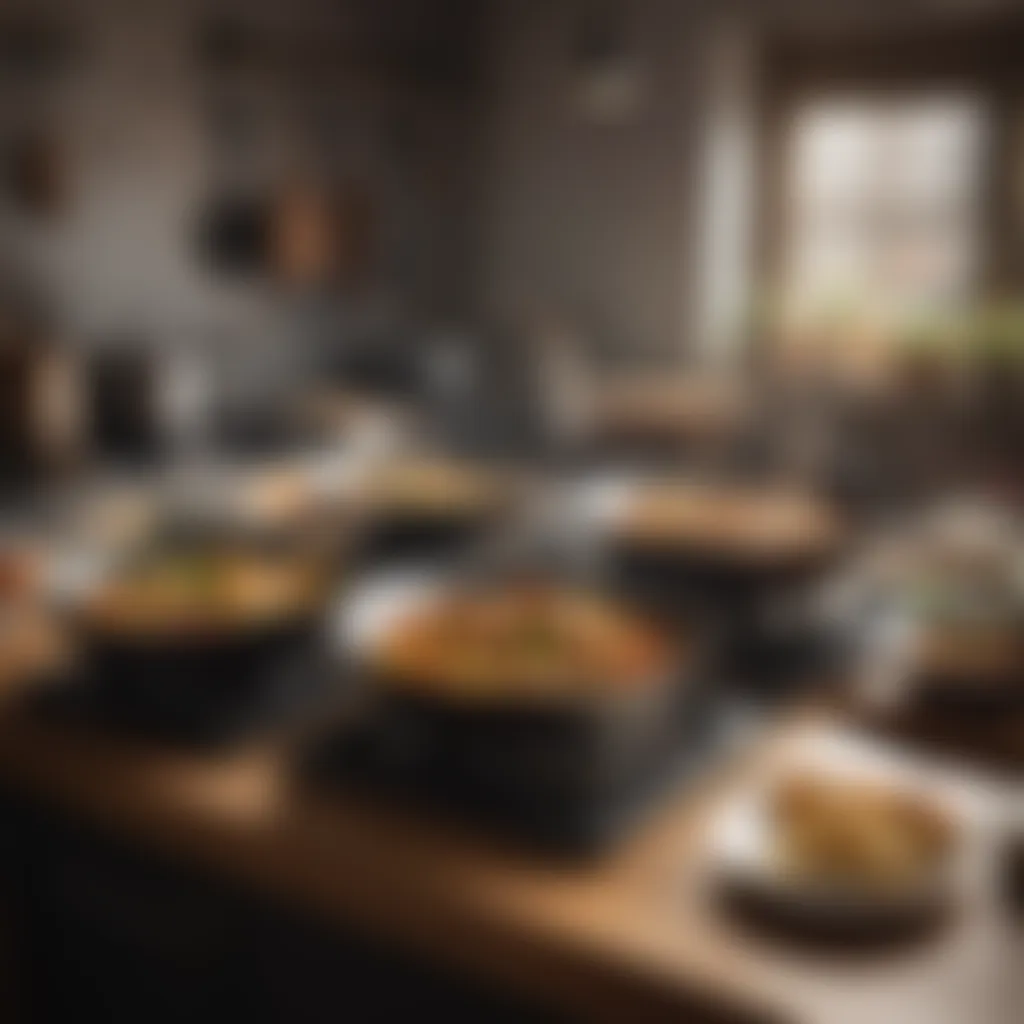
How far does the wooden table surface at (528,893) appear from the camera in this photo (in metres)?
0.56

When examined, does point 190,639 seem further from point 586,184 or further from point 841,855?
point 586,184

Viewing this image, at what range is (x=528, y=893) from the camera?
2.12 feet

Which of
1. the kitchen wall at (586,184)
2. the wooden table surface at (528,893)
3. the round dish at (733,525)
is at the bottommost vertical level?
the wooden table surface at (528,893)

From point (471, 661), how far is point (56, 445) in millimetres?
734

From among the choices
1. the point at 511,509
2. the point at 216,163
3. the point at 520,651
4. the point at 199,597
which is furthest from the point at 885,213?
the point at 216,163

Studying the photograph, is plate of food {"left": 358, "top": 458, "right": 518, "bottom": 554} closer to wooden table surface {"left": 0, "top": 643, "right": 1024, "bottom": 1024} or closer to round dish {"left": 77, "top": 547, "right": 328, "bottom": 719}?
round dish {"left": 77, "top": 547, "right": 328, "bottom": 719}

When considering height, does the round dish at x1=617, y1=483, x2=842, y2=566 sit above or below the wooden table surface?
above

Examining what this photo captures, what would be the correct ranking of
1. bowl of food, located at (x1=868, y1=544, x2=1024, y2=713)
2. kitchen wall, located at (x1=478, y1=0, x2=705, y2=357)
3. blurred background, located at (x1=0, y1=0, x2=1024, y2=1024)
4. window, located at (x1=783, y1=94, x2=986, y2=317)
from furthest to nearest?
A: kitchen wall, located at (x1=478, y1=0, x2=705, y2=357), window, located at (x1=783, y1=94, x2=986, y2=317), bowl of food, located at (x1=868, y1=544, x2=1024, y2=713), blurred background, located at (x1=0, y1=0, x2=1024, y2=1024)

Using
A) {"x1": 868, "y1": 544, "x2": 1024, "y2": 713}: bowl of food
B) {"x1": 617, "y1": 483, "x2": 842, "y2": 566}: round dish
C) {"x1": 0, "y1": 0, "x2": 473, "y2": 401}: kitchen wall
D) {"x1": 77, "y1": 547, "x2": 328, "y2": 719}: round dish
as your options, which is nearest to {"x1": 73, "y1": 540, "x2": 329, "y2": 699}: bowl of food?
{"x1": 77, "y1": 547, "x2": 328, "y2": 719}: round dish

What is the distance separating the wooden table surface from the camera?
56 centimetres

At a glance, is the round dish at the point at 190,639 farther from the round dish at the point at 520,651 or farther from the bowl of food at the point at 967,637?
the bowl of food at the point at 967,637

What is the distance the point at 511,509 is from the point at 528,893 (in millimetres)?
560

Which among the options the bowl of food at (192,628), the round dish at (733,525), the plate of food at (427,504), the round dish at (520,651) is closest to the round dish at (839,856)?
the round dish at (520,651)

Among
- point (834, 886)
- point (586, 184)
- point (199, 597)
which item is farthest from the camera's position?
point (586, 184)
